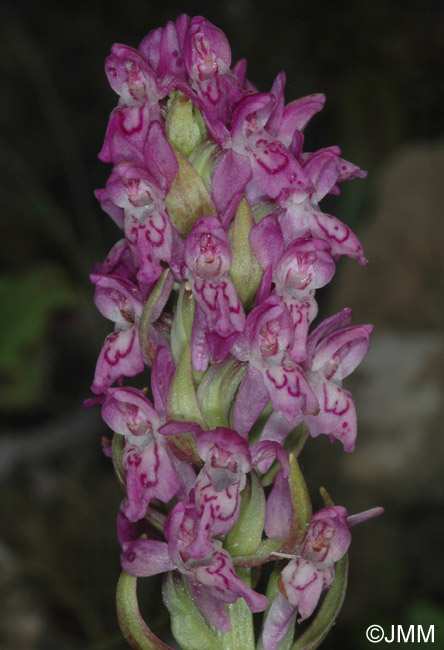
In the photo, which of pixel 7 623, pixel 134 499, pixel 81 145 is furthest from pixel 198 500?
pixel 81 145

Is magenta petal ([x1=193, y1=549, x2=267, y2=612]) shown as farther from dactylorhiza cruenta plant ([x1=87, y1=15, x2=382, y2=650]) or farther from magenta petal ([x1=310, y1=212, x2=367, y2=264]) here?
magenta petal ([x1=310, y1=212, x2=367, y2=264])

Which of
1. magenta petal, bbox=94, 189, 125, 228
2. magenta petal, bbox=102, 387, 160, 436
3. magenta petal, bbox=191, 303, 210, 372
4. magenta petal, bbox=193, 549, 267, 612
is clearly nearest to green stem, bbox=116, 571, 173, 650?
magenta petal, bbox=193, 549, 267, 612

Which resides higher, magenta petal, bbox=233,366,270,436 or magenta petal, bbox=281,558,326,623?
magenta petal, bbox=233,366,270,436

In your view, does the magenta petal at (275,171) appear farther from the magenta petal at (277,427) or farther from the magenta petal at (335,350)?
the magenta petal at (277,427)

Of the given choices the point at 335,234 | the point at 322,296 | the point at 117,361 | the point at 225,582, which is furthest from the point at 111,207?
the point at 322,296

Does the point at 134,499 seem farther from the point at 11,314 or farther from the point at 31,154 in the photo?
the point at 31,154

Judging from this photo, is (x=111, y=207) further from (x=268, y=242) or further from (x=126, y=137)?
(x=268, y=242)
